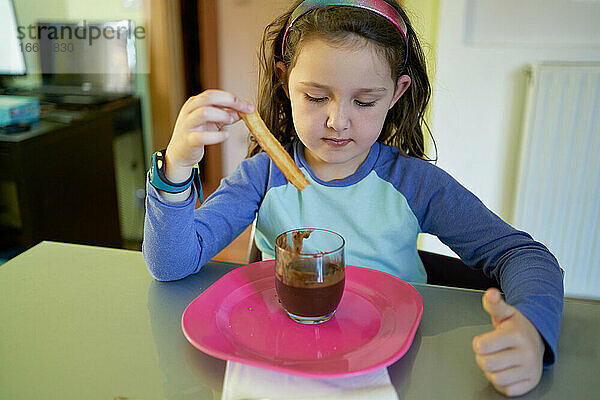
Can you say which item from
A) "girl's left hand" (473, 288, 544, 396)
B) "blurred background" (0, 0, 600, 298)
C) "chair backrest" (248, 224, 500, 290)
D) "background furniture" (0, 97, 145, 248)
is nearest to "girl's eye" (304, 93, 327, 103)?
"chair backrest" (248, 224, 500, 290)

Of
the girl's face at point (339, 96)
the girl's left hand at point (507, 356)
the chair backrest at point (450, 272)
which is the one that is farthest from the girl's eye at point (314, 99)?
the girl's left hand at point (507, 356)

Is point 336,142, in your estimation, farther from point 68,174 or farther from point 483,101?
point 68,174

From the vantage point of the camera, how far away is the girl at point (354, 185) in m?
0.79

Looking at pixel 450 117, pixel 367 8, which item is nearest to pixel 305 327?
pixel 367 8

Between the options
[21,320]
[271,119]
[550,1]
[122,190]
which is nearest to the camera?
[21,320]

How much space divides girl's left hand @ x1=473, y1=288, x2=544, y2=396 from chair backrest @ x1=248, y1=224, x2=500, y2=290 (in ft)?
1.22

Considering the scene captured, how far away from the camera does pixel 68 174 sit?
2355 mm

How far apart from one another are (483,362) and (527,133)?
168 cm

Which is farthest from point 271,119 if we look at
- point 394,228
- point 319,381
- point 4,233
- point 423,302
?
point 4,233

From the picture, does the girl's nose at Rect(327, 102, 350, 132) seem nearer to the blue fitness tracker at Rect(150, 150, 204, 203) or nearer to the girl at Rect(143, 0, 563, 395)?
Answer: the girl at Rect(143, 0, 563, 395)

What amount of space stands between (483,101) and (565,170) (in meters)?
0.43

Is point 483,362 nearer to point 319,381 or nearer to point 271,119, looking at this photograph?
point 319,381

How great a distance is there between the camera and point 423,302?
857mm

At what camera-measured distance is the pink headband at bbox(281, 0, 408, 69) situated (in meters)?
1.01
